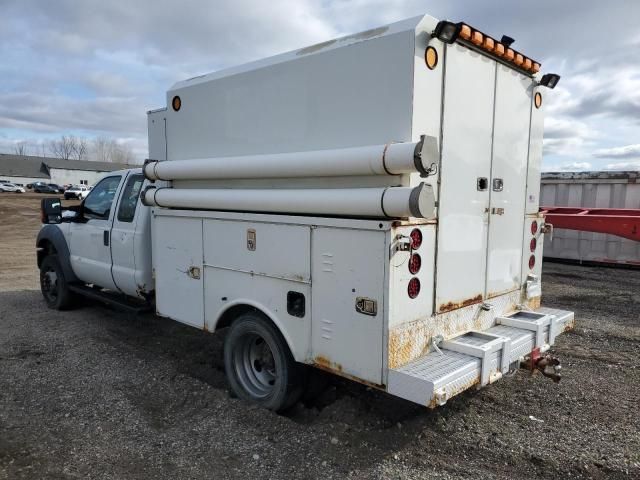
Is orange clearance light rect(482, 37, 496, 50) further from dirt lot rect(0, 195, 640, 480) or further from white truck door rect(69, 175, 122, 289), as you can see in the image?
white truck door rect(69, 175, 122, 289)

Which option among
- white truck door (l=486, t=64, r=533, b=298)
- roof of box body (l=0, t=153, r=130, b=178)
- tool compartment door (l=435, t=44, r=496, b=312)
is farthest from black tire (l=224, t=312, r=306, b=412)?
roof of box body (l=0, t=153, r=130, b=178)

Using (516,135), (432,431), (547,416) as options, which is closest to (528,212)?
(516,135)

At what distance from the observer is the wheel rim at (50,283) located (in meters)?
7.21

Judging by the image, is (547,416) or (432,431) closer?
(432,431)

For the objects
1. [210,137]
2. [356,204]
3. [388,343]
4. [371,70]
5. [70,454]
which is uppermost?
[371,70]

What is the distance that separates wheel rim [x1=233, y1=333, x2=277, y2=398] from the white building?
268ft

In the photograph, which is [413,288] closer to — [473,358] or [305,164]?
[473,358]

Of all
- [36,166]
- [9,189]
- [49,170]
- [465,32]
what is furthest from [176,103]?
[36,166]

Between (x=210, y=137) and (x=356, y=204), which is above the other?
(x=210, y=137)

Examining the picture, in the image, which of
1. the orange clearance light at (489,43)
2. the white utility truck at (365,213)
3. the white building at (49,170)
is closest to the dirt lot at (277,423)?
the white utility truck at (365,213)

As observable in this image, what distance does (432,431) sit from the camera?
371 centimetres

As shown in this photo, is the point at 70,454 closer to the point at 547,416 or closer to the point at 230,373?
the point at 230,373

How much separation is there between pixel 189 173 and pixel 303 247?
1549mm

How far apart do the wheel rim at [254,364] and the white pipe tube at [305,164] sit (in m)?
1.37
